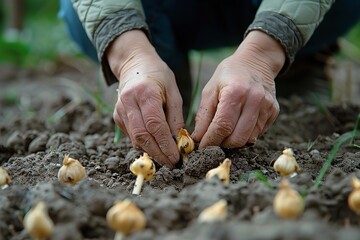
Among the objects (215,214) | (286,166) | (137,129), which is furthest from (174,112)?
(215,214)

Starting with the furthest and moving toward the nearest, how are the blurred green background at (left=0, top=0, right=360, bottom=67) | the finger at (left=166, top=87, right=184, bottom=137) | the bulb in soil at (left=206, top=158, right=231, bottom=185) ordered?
1. the blurred green background at (left=0, top=0, right=360, bottom=67)
2. the finger at (left=166, top=87, right=184, bottom=137)
3. the bulb in soil at (left=206, top=158, right=231, bottom=185)

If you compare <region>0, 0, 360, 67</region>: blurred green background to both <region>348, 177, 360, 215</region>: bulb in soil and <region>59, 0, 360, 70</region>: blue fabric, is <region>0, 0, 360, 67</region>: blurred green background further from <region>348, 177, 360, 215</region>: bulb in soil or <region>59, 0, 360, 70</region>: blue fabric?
<region>348, 177, 360, 215</region>: bulb in soil

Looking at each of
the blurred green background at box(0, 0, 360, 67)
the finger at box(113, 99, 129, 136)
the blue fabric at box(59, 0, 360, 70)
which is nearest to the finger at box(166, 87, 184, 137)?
the finger at box(113, 99, 129, 136)

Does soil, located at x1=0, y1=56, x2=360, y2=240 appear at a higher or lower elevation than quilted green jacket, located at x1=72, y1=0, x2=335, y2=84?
lower

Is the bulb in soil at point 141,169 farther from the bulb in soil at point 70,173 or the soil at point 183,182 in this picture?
the bulb in soil at point 70,173

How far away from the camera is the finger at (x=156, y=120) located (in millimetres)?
1385

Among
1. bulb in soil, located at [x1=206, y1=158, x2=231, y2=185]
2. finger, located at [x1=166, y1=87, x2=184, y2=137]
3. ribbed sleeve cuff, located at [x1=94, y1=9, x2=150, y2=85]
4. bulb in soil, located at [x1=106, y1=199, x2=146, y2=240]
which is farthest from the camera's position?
ribbed sleeve cuff, located at [x1=94, y1=9, x2=150, y2=85]

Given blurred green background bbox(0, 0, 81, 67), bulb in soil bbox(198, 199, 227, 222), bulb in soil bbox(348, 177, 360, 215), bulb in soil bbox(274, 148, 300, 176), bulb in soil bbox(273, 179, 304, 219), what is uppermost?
bulb in soil bbox(273, 179, 304, 219)

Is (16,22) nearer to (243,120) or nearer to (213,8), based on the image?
(213,8)

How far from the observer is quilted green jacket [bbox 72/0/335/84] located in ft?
4.92

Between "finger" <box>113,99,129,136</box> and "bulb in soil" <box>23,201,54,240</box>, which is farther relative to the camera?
"finger" <box>113,99,129,136</box>

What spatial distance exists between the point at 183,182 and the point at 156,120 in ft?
0.54

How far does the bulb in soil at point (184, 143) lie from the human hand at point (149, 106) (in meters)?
0.02

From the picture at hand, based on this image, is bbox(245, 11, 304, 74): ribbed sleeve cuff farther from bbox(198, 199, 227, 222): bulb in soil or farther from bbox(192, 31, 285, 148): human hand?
bbox(198, 199, 227, 222): bulb in soil
